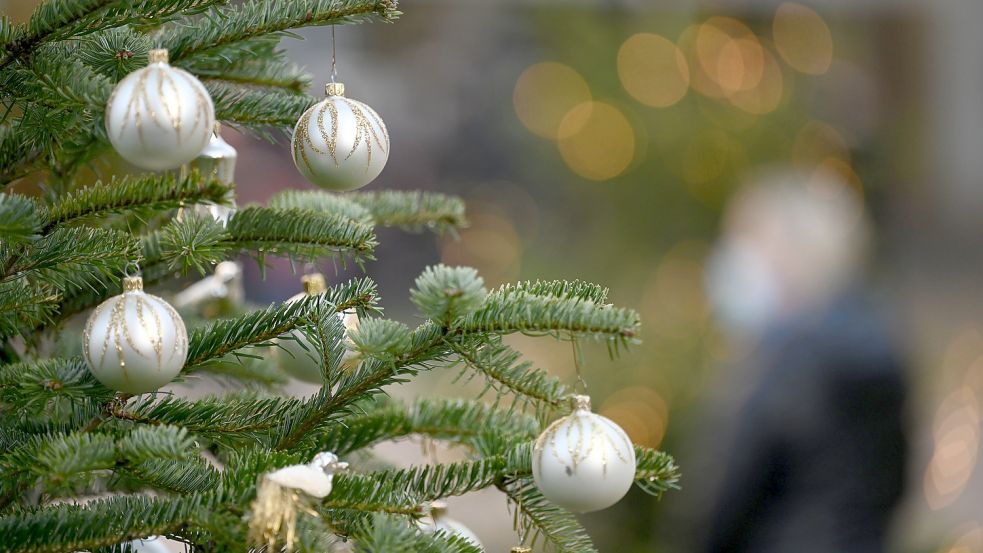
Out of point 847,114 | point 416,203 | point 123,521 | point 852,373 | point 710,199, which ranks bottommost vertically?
point 123,521

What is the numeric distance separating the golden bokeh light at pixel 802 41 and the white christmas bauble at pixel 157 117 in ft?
7.24

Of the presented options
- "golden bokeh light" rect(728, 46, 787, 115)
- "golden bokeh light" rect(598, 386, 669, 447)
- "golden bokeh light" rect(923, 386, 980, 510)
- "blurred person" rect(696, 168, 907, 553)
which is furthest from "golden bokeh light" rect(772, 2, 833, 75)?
"golden bokeh light" rect(923, 386, 980, 510)

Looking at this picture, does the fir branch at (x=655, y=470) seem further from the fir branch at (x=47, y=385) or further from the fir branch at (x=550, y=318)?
the fir branch at (x=47, y=385)

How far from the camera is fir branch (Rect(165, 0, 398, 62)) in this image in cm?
47

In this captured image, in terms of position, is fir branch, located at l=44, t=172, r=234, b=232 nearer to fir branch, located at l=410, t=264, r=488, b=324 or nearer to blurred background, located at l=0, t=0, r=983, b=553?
fir branch, located at l=410, t=264, r=488, b=324

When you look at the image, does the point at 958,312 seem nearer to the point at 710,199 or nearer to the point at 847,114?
the point at 847,114

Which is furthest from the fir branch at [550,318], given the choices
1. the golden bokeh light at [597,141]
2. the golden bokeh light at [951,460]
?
the golden bokeh light at [597,141]

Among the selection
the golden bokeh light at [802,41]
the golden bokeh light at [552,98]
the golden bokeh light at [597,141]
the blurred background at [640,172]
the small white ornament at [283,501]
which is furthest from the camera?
the golden bokeh light at [802,41]

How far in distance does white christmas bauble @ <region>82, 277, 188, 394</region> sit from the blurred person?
124 centimetres

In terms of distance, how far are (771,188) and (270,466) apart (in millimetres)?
1740

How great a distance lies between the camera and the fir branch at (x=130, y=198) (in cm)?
45

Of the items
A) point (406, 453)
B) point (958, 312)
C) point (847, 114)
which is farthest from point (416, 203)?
point (958, 312)

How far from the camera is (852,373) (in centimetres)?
156

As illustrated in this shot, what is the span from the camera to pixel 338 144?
478 mm
